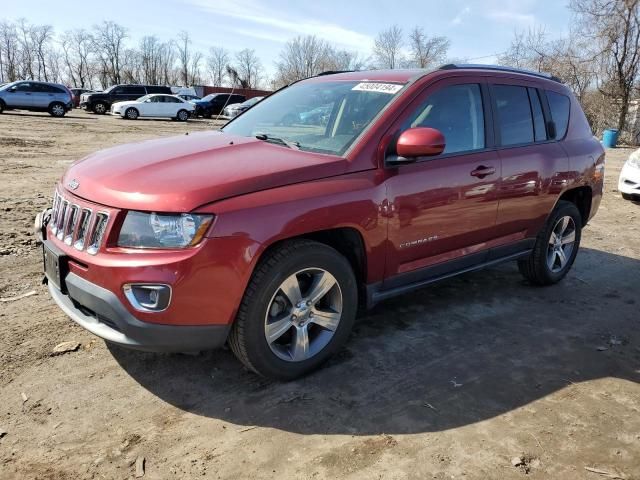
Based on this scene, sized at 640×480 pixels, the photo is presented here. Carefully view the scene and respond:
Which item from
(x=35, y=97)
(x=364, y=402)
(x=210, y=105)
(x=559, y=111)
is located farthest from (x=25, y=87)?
(x=364, y=402)

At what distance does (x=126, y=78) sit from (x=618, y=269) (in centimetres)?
9572

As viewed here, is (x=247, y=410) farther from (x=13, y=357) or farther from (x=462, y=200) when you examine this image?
(x=462, y=200)

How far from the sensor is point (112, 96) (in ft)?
109

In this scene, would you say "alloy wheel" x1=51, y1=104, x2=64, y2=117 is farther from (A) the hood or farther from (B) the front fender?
(B) the front fender

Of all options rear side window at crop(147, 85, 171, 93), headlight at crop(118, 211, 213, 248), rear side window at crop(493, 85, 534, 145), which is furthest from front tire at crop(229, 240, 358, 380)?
rear side window at crop(147, 85, 171, 93)

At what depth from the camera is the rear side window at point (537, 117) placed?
4540 millimetres

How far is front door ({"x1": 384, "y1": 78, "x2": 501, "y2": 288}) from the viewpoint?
3.44 m

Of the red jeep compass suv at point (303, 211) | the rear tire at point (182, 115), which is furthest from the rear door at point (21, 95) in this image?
the red jeep compass suv at point (303, 211)

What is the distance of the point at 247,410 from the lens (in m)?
2.90

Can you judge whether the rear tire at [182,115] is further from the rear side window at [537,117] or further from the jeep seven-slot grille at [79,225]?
the jeep seven-slot grille at [79,225]

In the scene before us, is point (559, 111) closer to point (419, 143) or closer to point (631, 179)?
point (419, 143)

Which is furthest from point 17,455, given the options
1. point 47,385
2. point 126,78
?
point 126,78

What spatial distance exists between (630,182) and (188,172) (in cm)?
897

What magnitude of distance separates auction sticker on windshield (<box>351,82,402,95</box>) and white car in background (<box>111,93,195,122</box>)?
93.8ft
